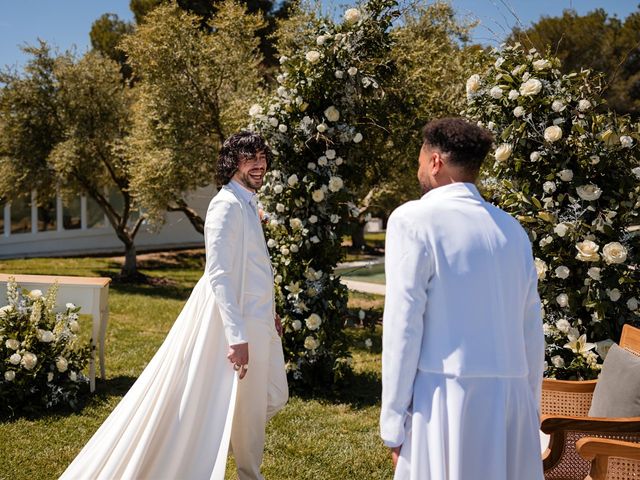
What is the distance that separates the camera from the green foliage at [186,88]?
39.7ft

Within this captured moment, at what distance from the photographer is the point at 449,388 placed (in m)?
2.16

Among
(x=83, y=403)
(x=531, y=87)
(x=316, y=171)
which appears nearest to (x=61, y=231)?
(x=83, y=403)

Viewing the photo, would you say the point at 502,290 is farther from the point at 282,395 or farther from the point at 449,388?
the point at 282,395

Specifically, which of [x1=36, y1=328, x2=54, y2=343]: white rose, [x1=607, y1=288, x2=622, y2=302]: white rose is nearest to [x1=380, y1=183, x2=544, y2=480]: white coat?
[x1=607, y1=288, x2=622, y2=302]: white rose

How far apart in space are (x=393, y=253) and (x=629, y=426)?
175cm

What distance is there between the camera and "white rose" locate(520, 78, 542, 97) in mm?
4512

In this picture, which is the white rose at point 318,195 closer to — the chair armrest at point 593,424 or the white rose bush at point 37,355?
the white rose bush at point 37,355

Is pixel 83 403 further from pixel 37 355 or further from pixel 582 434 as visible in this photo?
pixel 582 434

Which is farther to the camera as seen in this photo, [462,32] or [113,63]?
[113,63]

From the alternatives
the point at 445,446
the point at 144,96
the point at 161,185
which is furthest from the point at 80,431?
the point at 144,96

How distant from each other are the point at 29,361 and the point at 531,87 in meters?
4.50

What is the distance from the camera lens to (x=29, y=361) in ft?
17.8

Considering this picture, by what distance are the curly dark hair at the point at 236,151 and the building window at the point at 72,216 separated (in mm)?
18455

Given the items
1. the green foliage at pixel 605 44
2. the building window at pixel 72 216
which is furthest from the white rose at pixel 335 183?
the green foliage at pixel 605 44
